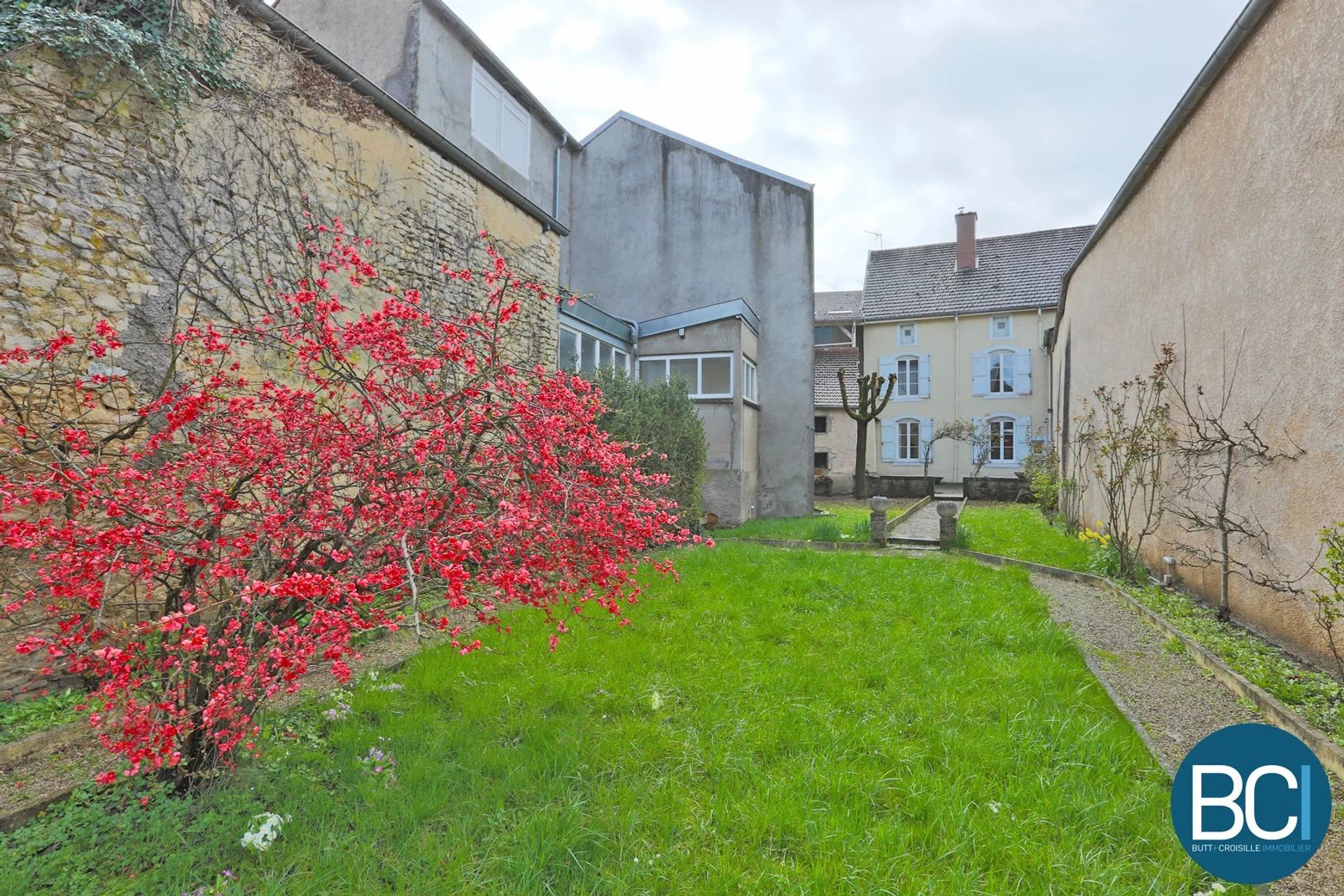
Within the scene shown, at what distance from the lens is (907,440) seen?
24219mm

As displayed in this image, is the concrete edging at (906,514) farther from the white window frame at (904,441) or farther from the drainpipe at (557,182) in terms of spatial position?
the drainpipe at (557,182)

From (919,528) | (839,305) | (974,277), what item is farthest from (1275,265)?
(839,305)

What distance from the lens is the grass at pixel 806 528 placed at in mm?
10602

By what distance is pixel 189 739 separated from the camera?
2758 mm

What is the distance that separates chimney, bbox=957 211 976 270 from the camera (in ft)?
81.4

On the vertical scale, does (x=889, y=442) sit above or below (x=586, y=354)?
below

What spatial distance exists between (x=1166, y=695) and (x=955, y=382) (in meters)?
21.4

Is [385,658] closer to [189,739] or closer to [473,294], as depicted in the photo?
[189,739]

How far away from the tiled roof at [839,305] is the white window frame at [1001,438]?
9.28m

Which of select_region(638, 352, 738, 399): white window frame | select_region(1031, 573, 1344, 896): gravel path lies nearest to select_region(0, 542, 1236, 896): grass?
select_region(1031, 573, 1344, 896): gravel path

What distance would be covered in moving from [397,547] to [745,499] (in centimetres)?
1090

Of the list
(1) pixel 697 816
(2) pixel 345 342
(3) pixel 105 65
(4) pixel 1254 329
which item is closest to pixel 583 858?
(1) pixel 697 816

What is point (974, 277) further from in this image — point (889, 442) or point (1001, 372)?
point (889, 442)

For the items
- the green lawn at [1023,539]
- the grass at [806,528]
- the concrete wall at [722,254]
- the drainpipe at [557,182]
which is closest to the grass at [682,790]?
the green lawn at [1023,539]
